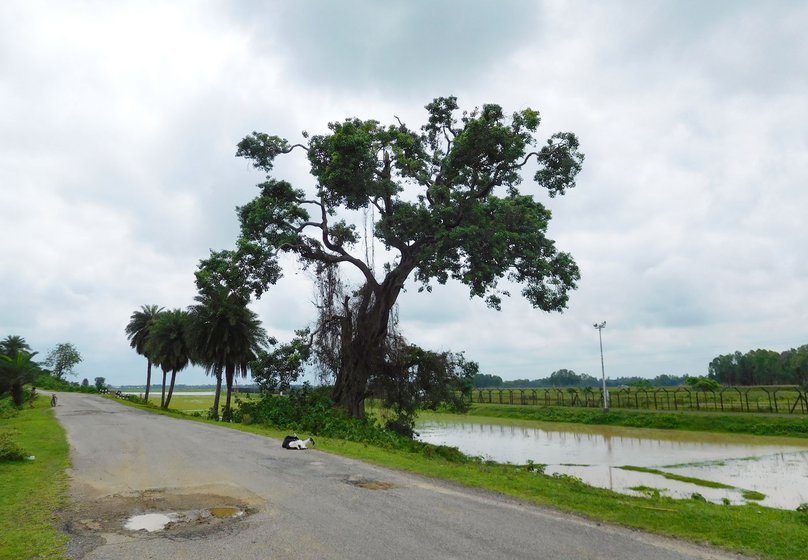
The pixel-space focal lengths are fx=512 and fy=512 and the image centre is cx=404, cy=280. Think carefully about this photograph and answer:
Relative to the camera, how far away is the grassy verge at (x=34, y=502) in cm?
659

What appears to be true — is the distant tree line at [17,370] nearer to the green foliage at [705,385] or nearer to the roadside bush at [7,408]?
the roadside bush at [7,408]

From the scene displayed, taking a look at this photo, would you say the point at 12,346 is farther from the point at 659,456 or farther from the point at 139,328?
the point at 659,456

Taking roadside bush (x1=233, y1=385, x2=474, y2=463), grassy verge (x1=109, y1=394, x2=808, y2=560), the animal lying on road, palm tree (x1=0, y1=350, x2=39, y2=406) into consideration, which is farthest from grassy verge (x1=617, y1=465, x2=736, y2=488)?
palm tree (x1=0, y1=350, x2=39, y2=406)

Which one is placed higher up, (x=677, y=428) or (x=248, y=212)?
(x=248, y=212)

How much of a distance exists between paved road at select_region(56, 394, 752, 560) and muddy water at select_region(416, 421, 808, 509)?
8.12m

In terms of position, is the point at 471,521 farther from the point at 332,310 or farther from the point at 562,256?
the point at 332,310

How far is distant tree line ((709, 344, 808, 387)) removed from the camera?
102m

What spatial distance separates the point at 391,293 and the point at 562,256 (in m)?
8.30

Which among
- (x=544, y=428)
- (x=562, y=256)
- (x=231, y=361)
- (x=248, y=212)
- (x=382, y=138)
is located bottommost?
(x=544, y=428)

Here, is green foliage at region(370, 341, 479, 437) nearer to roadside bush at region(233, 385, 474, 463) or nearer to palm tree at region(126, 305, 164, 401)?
roadside bush at region(233, 385, 474, 463)

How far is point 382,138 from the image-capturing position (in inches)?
901

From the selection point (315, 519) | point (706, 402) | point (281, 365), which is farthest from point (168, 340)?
point (706, 402)

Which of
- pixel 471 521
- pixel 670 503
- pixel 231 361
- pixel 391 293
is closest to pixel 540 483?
pixel 670 503

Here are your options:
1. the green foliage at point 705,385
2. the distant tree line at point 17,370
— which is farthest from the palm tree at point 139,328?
the green foliage at point 705,385
